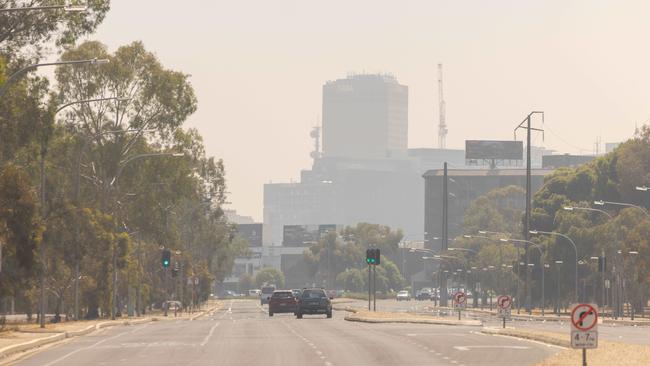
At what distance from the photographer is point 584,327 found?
28141 millimetres

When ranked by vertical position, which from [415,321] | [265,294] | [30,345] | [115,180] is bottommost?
[30,345]

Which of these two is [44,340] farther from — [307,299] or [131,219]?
[131,219]

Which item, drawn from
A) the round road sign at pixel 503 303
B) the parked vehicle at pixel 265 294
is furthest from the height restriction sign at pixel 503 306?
the parked vehicle at pixel 265 294

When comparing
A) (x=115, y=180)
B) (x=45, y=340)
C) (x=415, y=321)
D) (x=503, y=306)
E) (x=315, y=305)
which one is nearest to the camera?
(x=45, y=340)

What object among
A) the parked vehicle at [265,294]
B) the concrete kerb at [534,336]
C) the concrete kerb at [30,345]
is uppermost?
the parked vehicle at [265,294]

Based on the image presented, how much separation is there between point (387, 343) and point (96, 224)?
3258cm

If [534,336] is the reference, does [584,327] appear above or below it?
above

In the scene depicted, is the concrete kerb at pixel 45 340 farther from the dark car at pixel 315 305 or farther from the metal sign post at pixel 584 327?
the metal sign post at pixel 584 327

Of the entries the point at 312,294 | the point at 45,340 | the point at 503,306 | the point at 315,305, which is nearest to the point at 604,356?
the point at 45,340

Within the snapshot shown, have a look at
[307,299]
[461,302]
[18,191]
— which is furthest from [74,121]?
[18,191]

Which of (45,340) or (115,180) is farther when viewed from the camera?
(115,180)

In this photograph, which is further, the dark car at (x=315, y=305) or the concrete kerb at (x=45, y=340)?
the dark car at (x=315, y=305)

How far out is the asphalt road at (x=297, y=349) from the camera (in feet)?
120

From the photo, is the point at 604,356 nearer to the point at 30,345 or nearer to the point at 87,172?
the point at 30,345
